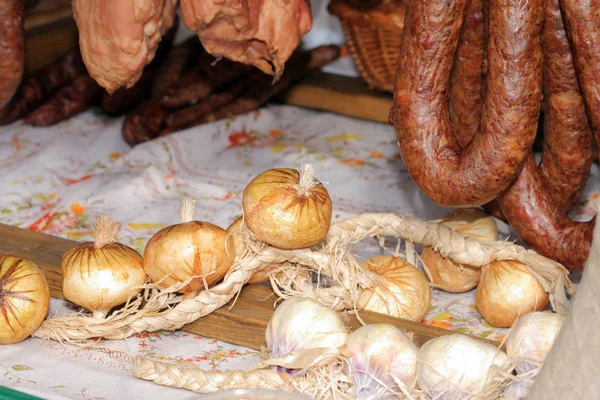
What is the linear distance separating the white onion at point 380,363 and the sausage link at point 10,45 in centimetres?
141

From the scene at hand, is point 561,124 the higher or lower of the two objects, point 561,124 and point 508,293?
the higher

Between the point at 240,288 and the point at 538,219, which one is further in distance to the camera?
the point at 538,219

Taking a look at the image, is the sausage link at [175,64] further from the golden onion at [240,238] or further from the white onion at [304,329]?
the white onion at [304,329]

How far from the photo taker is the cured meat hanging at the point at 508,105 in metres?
1.61

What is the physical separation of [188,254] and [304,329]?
0.31m

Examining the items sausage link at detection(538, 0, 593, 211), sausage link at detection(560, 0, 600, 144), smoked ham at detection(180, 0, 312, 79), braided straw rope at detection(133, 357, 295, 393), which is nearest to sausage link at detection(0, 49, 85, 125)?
smoked ham at detection(180, 0, 312, 79)

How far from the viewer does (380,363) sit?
4.75 ft

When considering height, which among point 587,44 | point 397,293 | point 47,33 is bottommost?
point 47,33

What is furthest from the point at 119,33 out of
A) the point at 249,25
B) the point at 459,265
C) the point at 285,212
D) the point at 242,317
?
the point at 459,265

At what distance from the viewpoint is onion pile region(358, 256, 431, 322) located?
177cm

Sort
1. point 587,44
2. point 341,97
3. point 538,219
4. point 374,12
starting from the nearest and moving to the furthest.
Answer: point 587,44 → point 538,219 → point 374,12 → point 341,97

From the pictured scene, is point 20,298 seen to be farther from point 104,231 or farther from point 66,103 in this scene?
point 66,103

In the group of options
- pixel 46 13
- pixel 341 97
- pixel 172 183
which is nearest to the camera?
pixel 172 183

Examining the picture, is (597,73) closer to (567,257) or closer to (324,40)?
(567,257)
